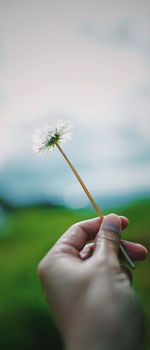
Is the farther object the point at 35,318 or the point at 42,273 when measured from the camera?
the point at 35,318

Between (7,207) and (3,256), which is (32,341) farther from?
(7,207)

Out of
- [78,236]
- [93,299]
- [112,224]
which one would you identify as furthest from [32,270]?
[93,299]

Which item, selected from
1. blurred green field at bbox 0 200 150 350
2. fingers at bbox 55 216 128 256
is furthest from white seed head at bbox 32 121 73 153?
blurred green field at bbox 0 200 150 350

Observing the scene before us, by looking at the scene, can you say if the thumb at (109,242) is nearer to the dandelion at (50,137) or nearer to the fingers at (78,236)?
the fingers at (78,236)

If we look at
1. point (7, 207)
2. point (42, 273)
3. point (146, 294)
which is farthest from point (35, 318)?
point (7, 207)

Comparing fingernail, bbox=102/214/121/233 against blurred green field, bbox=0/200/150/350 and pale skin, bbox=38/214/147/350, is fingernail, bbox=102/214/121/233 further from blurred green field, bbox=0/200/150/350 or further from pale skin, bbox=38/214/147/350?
blurred green field, bbox=0/200/150/350

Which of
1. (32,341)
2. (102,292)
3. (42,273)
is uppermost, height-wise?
(42,273)

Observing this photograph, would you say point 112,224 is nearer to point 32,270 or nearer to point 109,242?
point 109,242
